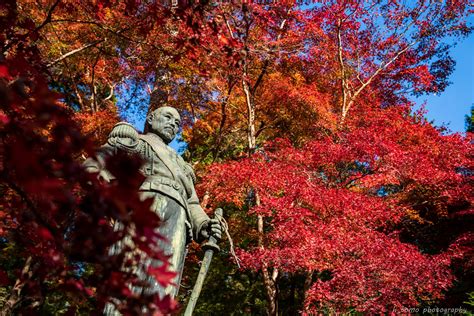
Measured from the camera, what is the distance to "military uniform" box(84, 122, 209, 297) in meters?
3.29

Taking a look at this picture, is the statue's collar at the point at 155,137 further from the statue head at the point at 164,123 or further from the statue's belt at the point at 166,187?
the statue's belt at the point at 166,187

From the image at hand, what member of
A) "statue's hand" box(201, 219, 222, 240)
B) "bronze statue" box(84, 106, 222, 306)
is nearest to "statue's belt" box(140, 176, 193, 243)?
"bronze statue" box(84, 106, 222, 306)

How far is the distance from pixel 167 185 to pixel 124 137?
1.68 feet

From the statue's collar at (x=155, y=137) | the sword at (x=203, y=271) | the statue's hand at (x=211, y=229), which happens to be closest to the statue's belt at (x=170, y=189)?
the statue's hand at (x=211, y=229)

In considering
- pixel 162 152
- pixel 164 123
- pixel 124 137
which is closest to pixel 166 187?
pixel 162 152

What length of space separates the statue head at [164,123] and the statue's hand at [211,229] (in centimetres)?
85

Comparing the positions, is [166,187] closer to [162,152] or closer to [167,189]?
[167,189]

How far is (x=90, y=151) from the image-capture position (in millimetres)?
1247

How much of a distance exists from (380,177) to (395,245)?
1.88 m

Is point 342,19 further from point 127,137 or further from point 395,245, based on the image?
point 127,137

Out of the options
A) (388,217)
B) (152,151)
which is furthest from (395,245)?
(152,151)

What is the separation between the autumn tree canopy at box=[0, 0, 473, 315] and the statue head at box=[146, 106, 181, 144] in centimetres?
53

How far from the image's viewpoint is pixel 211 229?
357 cm

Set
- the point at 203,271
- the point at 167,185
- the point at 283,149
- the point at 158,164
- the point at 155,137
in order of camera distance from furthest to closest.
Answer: the point at 283,149
the point at 155,137
the point at 158,164
the point at 167,185
the point at 203,271
